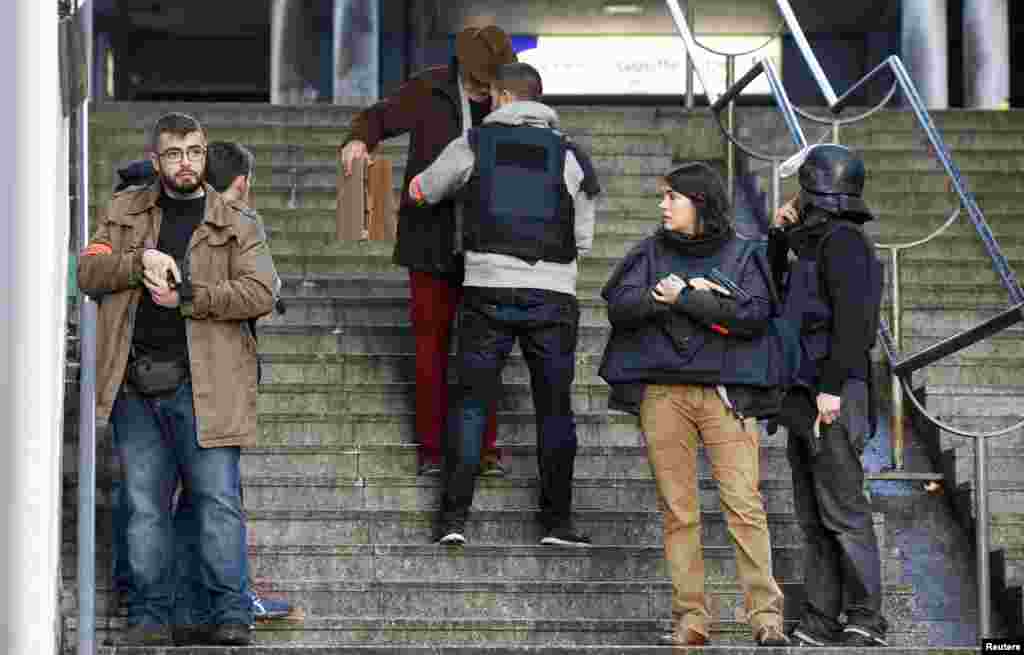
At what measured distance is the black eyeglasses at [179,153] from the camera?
7.29m

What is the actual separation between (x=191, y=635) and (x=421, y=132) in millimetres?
2625

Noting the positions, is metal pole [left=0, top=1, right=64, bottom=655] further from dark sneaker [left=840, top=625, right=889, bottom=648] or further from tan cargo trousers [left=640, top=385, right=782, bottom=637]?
dark sneaker [left=840, top=625, right=889, bottom=648]

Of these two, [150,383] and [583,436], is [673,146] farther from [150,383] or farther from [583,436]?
[150,383]

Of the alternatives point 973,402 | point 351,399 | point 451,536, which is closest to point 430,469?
point 451,536

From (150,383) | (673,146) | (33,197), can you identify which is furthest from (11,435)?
(673,146)

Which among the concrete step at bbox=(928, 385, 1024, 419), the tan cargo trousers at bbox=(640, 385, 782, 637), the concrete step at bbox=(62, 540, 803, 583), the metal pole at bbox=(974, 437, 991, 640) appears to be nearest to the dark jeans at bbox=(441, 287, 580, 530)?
the concrete step at bbox=(62, 540, 803, 583)

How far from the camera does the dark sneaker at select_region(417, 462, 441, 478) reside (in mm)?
8656

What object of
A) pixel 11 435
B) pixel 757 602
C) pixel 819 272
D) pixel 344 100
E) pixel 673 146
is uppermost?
pixel 344 100

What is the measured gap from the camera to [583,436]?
907 cm

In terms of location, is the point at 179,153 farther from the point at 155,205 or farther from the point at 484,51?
the point at 484,51

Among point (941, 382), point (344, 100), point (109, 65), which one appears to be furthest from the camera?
point (109, 65)

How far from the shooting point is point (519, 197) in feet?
27.4

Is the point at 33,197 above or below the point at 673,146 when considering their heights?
below

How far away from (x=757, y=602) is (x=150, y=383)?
205cm
